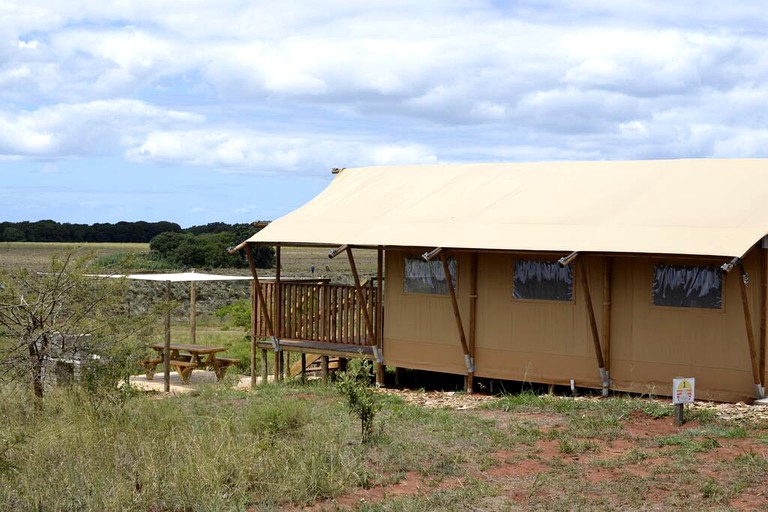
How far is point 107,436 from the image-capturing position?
1049 cm

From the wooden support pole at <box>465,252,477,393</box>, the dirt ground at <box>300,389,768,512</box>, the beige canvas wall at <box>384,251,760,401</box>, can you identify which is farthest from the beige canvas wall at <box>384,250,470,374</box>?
the dirt ground at <box>300,389,768,512</box>

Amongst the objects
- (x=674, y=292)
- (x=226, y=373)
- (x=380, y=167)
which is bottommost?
(x=226, y=373)

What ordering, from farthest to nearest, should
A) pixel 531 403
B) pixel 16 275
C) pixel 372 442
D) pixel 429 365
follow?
pixel 429 365
pixel 531 403
pixel 16 275
pixel 372 442

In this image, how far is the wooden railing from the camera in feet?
57.5

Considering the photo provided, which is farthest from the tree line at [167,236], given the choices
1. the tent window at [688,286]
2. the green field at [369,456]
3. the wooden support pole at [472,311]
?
the green field at [369,456]

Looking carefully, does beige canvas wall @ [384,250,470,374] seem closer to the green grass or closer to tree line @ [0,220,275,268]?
the green grass

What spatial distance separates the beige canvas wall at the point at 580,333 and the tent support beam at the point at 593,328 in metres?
0.08

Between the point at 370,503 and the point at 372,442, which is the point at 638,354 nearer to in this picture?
the point at 372,442

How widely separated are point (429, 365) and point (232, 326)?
15911 mm

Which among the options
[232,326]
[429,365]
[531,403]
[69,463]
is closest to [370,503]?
[69,463]

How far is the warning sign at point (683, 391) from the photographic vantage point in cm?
1191

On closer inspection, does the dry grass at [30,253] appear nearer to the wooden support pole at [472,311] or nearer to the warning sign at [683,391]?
the wooden support pole at [472,311]

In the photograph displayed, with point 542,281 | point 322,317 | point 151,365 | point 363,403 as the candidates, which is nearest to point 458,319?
point 542,281

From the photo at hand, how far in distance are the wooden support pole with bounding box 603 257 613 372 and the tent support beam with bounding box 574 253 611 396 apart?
0.11 m
